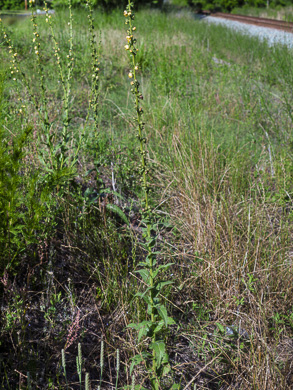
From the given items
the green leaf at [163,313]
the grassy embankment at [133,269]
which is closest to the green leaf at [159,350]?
the green leaf at [163,313]

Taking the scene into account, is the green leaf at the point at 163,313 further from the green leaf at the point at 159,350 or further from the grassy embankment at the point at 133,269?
the grassy embankment at the point at 133,269

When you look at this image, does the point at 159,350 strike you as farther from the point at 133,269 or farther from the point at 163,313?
the point at 133,269

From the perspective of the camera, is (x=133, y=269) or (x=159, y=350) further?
(x=133, y=269)

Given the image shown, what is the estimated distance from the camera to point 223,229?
2.42 m

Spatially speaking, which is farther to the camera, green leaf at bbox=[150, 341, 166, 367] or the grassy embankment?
the grassy embankment

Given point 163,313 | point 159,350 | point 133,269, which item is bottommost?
point 133,269

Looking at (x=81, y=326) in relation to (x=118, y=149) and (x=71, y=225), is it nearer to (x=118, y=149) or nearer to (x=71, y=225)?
(x=71, y=225)

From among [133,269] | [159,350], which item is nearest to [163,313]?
[159,350]

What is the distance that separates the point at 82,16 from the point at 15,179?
9635 millimetres

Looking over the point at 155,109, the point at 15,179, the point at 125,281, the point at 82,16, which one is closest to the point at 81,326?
the point at 125,281

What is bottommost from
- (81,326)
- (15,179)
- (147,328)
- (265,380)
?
(81,326)

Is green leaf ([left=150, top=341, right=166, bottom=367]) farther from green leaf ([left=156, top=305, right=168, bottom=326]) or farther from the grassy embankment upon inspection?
the grassy embankment

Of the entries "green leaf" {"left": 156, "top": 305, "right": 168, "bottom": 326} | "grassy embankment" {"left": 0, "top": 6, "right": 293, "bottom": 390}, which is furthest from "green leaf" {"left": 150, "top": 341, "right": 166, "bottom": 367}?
"grassy embankment" {"left": 0, "top": 6, "right": 293, "bottom": 390}

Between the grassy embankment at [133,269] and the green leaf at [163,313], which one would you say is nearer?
the green leaf at [163,313]
